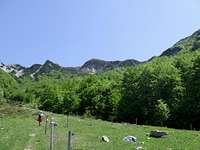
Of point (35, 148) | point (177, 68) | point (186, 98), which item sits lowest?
point (35, 148)

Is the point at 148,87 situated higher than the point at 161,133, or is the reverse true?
the point at 148,87

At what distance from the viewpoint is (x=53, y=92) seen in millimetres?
184625

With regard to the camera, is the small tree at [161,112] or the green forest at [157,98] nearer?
the small tree at [161,112]

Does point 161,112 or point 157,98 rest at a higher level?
point 157,98

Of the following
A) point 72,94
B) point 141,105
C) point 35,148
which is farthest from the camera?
point 72,94

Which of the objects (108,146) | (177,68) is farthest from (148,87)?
(108,146)

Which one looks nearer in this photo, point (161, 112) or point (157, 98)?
point (161, 112)

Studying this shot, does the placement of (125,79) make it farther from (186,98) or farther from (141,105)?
(186,98)

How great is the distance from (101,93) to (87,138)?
103386 millimetres

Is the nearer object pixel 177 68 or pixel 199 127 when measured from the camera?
pixel 199 127

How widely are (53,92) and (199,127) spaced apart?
101 metres

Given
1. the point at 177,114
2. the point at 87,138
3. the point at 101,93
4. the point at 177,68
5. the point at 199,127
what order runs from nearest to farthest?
the point at 87,138, the point at 199,127, the point at 177,114, the point at 177,68, the point at 101,93

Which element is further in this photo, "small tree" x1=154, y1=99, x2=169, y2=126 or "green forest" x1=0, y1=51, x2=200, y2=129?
"green forest" x1=0, y1=51, x2=200, y2=129

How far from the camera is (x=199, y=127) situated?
297ft
